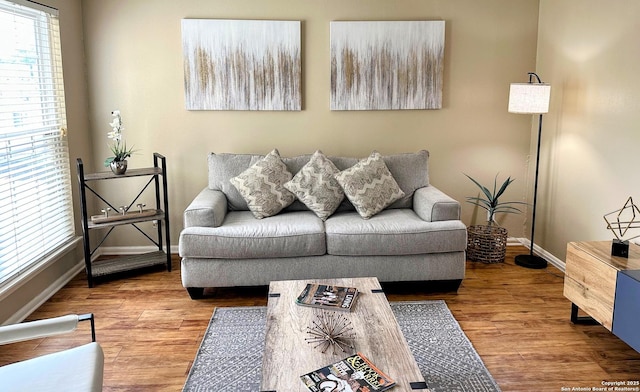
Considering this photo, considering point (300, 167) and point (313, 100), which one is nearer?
point (300, 167)

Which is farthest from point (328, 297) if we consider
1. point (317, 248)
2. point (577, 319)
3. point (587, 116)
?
point (587, 116)

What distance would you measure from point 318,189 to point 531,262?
181 cm

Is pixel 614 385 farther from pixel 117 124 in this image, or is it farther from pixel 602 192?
pixel 117 124

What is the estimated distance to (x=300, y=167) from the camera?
420cm

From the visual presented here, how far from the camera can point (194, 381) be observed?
2.65 m

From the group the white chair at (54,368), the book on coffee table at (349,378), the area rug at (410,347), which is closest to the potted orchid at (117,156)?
the area rug at (410,347)

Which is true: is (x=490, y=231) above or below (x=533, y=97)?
below

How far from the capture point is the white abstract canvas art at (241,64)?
4.35 metres

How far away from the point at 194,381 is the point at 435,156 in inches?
113

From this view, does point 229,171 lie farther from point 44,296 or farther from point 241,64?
point 44,296

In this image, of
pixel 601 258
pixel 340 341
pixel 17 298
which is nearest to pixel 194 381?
pixel 340 341

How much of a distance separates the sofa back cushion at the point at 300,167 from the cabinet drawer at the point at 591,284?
1.31 m

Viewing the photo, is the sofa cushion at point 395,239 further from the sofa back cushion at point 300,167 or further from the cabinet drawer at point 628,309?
the cabinet drawer at point 628,309

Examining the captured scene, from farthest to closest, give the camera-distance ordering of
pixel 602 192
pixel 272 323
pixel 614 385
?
pixel 602 192, pixel 614 385, pixel 272 323
